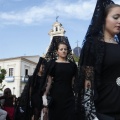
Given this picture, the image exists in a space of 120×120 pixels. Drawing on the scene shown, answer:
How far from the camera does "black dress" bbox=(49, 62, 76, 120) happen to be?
630cm

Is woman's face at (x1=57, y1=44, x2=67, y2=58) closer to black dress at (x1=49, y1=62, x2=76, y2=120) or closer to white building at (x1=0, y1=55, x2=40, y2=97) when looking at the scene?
black dress at (x1=49, y1=62, x2=76, y2=120)

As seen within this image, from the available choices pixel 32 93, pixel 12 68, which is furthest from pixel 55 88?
pixel 12 68

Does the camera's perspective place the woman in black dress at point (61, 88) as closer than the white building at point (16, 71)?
Yes

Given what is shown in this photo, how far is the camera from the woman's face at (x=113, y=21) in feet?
10.6

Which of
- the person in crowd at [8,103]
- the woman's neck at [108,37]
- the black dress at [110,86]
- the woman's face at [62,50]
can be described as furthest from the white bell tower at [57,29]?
the black dress at [110,86]

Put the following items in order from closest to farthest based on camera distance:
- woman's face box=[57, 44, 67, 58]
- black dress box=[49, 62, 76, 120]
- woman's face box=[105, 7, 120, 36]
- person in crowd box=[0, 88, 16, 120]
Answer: woman's face box=[105, 7, 120, 36]
black dress box=[49, 62, 76, 120]
woman's face box=[57, 44, 67, 58]
person in crowd box=[0, 88, 16, 120]

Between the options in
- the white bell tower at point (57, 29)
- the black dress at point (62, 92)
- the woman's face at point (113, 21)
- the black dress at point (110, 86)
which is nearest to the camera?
the black dress at point (110, 86)

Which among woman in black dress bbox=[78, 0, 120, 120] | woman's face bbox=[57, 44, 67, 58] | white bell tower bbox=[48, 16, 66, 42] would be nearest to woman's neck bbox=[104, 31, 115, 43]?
woman in black dress bbox=[78, 0, 120, 120]

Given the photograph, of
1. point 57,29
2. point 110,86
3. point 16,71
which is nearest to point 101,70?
point 110,86

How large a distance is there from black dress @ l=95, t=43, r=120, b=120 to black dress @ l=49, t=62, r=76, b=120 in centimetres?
313

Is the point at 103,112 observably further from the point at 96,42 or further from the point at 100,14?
the point at 100,14

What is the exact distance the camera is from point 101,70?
3109 millimetres

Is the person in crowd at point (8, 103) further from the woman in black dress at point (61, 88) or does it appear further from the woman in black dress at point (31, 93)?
the woman in black dress at point (61, 88)

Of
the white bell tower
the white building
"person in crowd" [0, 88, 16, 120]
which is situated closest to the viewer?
"person in crowd" [0, 88, 16, 120]
